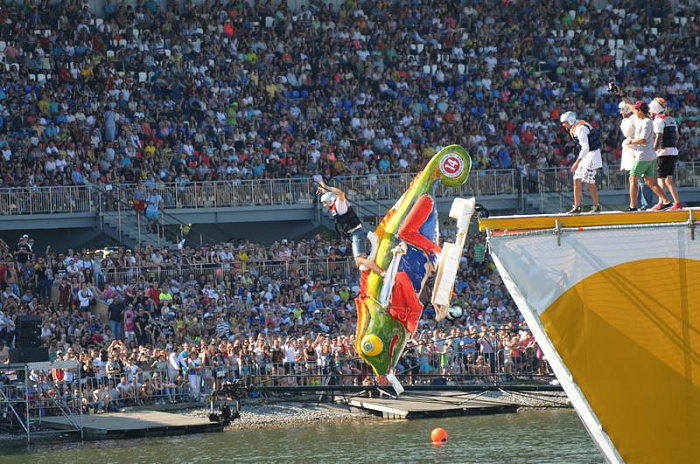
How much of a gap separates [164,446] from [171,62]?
50.9ft

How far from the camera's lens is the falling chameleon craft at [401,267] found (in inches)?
827

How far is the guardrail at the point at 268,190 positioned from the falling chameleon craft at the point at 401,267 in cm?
1189

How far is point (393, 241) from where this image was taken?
69.5 feet

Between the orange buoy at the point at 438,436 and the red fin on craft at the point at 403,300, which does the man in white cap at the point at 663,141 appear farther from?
the orange buoy at the point at 438,436

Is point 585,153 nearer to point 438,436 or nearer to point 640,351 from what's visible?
point 640,351

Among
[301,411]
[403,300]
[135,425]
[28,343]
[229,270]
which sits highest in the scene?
[229,270]

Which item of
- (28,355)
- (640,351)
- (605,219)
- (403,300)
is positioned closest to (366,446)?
(403,300)

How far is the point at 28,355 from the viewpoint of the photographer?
23188 mm

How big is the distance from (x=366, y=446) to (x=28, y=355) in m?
5.98

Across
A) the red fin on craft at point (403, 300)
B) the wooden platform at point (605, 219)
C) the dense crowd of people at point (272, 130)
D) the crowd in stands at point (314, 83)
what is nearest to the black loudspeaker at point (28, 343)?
the dense crowd of people at point (272, 130)

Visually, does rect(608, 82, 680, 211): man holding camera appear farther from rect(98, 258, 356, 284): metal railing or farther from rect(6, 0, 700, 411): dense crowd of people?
rect(98, 258, 356, 284): metal railing

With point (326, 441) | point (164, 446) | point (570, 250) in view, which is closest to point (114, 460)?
point (164, 446)

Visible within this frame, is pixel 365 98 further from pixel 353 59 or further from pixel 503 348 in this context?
pixel 503 348

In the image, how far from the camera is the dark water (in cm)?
2075
